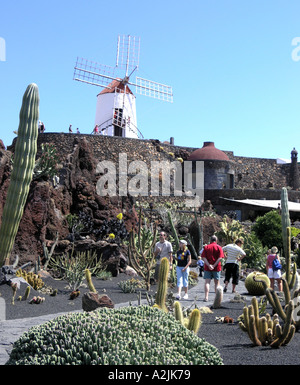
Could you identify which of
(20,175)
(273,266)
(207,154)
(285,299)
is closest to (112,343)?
(285,299)

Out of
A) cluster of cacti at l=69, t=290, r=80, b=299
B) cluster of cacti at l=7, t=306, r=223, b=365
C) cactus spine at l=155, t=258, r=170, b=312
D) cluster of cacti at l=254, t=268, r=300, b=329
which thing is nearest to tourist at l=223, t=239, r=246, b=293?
cluster of cacti at l=254, t=268, r=300, b=329

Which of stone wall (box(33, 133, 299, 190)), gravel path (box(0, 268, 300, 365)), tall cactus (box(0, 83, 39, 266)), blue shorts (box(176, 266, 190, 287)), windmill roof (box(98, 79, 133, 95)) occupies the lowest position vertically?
gravel path (box(0, 268, 300, 365))

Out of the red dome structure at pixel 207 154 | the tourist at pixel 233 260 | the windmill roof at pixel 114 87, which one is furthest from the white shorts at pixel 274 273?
the windmill roof at pixel 114 87

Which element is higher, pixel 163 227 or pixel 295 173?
pixel 295 173

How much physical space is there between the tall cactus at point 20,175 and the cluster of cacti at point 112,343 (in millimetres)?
6234

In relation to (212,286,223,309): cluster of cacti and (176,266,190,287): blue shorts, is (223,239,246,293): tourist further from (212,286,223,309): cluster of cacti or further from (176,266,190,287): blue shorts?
(212,286,223,309): cluster of cacti

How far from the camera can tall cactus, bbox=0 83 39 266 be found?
9961mm

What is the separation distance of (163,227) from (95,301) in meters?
13.3

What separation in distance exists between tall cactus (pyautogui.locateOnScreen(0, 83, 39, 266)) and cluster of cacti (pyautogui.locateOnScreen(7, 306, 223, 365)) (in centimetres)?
623

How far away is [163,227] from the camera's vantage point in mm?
Answer: 20609

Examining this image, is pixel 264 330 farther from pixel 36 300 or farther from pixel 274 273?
pixel 274 273
